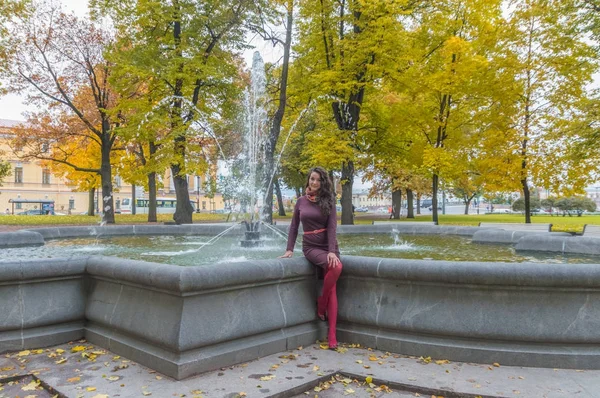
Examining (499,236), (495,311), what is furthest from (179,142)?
(495,311)

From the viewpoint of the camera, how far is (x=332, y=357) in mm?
4852

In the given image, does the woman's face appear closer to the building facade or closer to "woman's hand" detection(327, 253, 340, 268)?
"woman's hand" detection(327, 253, 340, 268)

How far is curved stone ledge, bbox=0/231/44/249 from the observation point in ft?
31.7

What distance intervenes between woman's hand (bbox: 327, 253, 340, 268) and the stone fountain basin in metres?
0.29

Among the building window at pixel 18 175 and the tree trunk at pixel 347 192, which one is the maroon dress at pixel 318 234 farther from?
the building window at pixel 18 175

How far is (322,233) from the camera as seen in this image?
17.7ft

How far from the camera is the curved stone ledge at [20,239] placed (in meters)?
9.65

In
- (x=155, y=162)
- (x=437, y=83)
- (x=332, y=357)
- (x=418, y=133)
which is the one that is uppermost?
(x=437, y=83)

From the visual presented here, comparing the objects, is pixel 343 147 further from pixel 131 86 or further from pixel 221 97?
pixel 131 86

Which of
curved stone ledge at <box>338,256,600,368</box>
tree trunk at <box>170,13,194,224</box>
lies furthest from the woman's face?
tree trunk at <box>170,13,194,224</box>

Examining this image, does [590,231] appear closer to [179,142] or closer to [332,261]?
[332,261]

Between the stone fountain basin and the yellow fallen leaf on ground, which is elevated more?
the stone fountain basin

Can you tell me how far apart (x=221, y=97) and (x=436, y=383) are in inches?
781

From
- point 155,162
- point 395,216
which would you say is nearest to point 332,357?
point 155,162
